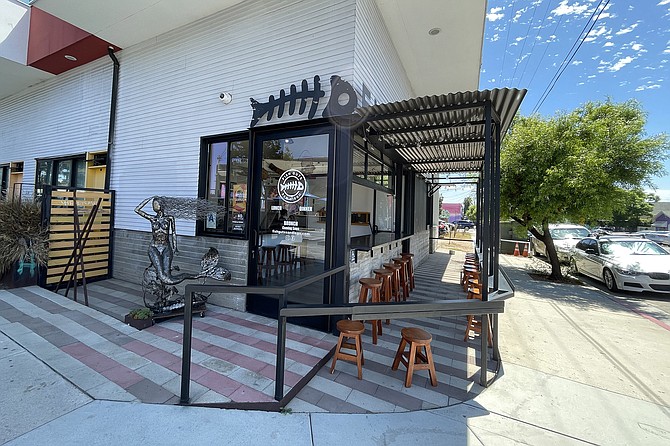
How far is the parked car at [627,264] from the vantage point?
6.43 metres

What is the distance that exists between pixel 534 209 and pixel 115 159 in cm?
987

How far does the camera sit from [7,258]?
5.01m

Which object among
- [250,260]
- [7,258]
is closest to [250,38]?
[250,260]

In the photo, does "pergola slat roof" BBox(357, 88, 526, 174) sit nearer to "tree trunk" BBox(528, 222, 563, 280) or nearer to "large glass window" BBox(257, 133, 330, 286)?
"large glass window" BBox(257, 133, 330, 286)

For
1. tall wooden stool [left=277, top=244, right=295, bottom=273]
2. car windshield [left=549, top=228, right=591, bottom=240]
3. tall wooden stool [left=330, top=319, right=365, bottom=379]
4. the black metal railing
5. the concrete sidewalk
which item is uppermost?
car windshield [left=549, top=228, right=591, bottom=240]

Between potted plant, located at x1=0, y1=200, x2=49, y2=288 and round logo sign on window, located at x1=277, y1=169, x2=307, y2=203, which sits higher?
round logo sign on window, located at x1=277, y1=169, x2=307, y2=203

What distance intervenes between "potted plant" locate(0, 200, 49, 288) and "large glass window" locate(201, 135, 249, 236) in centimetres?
301

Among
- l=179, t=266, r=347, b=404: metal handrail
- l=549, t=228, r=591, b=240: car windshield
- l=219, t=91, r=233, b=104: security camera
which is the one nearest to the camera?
l=179, t=266, r=347, b=404: metal handrail

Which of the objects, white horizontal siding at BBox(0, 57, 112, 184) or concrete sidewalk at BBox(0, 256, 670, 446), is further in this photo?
white horizontal siding at BBox(0, 57, 112, 184)

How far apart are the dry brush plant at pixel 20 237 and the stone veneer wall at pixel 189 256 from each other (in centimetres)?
113

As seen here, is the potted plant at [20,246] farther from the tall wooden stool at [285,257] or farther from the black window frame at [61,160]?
the tall wooden stool at [285,257]

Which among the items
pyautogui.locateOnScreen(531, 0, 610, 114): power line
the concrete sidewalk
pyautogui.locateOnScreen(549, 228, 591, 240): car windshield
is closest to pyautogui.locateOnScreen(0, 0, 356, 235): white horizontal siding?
the concrete sidewalk

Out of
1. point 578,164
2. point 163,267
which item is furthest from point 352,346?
point 578,164

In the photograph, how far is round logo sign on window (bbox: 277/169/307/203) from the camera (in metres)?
3.99
